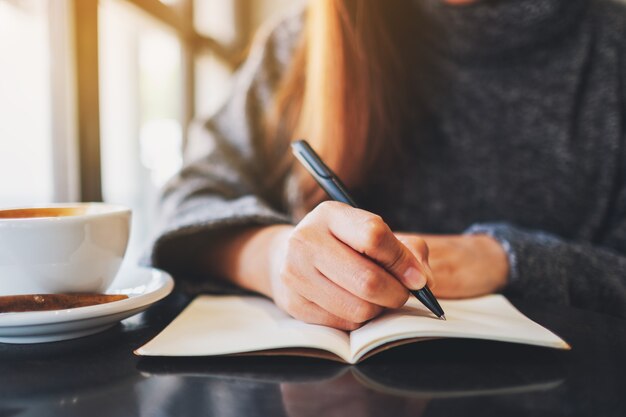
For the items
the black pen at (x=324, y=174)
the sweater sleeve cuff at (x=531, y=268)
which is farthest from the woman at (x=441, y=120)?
the black pen at (x=324, y=174)

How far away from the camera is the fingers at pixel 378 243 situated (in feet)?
1.05

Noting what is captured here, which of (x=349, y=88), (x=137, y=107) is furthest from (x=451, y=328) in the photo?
(x=137, y=107)

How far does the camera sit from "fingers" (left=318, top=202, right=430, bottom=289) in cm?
32

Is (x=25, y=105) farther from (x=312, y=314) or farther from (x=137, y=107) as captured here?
(x=312, y=314)


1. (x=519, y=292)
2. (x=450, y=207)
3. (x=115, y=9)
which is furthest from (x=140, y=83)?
(x=519, y=292)

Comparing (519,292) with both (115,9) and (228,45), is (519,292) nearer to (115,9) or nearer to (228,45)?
(115,9)

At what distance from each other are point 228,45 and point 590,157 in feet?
5.13

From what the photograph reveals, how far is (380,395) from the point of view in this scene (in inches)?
10.4

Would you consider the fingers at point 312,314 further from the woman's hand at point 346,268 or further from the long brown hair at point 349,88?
the long brown hair at point 349,88

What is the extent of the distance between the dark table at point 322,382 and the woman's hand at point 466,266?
119mm

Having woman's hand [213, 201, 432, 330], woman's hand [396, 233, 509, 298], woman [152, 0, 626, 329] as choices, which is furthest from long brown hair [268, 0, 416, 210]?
woman's hand [213, 201, 432, 330]

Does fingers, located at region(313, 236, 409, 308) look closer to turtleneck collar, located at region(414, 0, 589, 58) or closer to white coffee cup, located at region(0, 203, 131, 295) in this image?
white coffee cup, located at region(0, 203, 131, 295)

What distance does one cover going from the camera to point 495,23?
73cm

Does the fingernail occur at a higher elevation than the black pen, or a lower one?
lower
